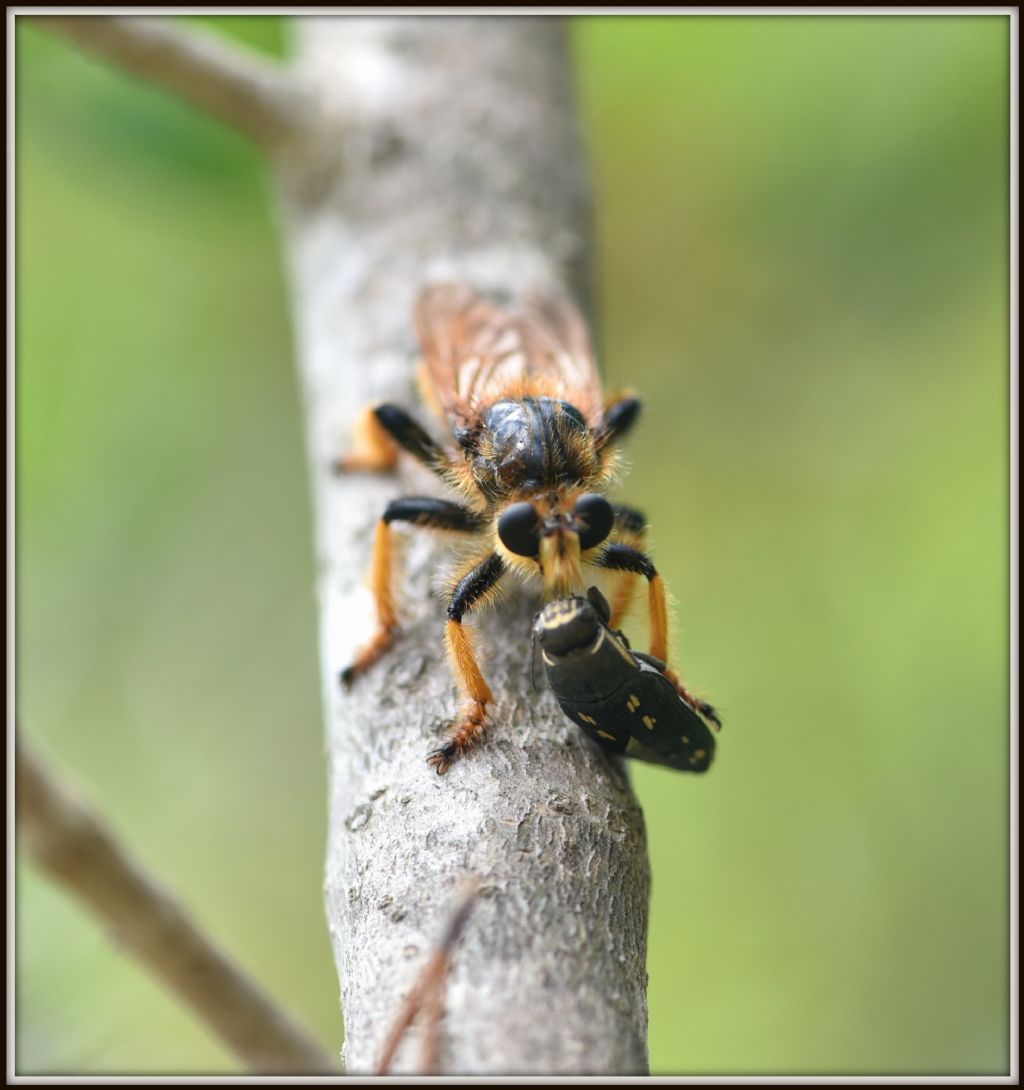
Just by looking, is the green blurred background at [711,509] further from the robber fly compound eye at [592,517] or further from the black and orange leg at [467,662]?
the robber fly compound eye at [592,517]

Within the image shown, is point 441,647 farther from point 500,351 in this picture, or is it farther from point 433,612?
point 500,351

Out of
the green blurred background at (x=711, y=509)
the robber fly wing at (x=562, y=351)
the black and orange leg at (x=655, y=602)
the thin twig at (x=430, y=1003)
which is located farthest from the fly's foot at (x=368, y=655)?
the green blurred background at (x=711, y=509)

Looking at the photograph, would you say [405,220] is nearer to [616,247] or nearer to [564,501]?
[564,501]

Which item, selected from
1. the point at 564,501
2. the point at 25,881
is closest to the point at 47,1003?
the point at 25,881

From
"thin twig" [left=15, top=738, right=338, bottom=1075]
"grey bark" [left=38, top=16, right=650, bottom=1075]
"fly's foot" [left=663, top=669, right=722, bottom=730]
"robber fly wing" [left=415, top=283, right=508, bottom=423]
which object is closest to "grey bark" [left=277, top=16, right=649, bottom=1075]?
"grey bark" [left=38, top=16, right=650, bottom=1075]

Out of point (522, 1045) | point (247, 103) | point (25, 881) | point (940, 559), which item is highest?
point (247, 103)

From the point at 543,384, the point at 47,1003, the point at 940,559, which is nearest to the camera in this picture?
the point at 543,384

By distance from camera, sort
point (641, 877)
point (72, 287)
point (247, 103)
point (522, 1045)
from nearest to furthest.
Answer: point (522, 1045), point (641, 877), point (247, 103), point (72, 287)

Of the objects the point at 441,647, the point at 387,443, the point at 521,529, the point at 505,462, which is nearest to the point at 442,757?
the point at 441,647
